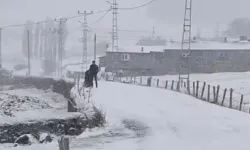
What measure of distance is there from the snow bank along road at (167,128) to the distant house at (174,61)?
3978cm

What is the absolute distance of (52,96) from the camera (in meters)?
25.9

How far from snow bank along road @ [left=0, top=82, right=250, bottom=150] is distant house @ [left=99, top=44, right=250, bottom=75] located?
130ft

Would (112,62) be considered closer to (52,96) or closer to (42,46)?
(52,96)

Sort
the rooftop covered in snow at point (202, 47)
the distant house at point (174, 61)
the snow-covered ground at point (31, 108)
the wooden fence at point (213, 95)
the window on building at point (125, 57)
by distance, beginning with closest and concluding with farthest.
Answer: the snow-covered ground at point (31, 108), the wooden fence at point (213, 95), the distant house at point (174, 61), the rooftop covered in snow at point (202, 47), the window on building at point (125, 57)

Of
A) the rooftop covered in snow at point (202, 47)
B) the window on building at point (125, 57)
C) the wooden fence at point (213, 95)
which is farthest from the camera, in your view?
the window on building at point (125, 57)

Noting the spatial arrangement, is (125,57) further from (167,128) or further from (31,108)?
(167,128)

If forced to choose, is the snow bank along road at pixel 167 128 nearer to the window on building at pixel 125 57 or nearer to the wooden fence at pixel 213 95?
the wooden fence at pixel 213 95

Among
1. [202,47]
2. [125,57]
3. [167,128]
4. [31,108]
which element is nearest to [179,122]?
[167,128]

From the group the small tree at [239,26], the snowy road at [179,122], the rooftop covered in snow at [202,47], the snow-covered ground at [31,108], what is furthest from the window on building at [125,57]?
the small tree at [239,26]

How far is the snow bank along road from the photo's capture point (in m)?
10.3

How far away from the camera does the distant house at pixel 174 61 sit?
56125 mm

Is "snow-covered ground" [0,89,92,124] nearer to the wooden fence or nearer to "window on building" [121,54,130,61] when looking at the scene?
the wooden fence

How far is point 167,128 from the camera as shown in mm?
11930

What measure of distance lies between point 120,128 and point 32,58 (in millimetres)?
90716
